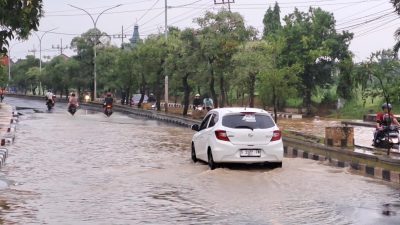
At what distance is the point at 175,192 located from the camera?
1146 cm

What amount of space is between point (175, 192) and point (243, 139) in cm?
326

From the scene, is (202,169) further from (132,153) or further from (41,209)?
(41,209)

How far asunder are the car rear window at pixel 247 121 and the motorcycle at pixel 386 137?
558cm

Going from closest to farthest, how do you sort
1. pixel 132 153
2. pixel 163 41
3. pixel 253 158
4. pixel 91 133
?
pixel 253 158 → pixel 132 153 → pixel 91 133 → pixel 163 41

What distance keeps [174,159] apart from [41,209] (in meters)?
8.01

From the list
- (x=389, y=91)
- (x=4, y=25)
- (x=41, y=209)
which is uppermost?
(x=4, y=25)

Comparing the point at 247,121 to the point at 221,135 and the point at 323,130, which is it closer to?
the point at 221,135

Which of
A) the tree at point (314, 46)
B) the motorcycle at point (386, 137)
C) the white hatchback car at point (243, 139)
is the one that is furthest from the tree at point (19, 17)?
the tree at point (314, 46)

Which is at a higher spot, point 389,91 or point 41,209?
point 389,91

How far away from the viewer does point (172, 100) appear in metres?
86.8

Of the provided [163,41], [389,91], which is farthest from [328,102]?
[389,91]

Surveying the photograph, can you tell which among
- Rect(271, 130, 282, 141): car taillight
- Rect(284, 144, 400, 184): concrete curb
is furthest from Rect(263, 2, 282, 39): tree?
Rect(271, 130, 282, 141): car taillight

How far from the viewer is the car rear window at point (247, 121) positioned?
47.7 feet

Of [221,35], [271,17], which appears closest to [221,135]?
[221,35]
